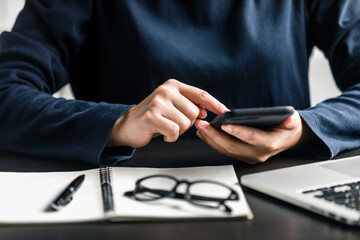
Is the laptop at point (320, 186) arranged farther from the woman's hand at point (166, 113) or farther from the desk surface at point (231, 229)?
the woman's hand at point (166, 113)

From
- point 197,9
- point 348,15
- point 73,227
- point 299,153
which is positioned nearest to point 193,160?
point 299,153

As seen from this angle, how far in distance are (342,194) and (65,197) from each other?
0.33 metres

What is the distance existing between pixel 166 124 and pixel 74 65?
0.52 m

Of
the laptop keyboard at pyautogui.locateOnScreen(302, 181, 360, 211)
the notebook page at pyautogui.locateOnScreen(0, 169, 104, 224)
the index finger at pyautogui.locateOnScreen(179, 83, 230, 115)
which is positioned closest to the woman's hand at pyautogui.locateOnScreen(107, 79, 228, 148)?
the index finger at pyautogui.locateOnScreen(179, 83, 230, 115)

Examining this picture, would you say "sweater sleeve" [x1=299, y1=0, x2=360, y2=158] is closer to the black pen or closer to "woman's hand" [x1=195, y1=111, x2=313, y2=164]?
"woman's hand" [x1=195, y1=111, x2=313, y2=164]

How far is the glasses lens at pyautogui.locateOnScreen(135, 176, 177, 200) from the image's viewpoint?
0.54 m

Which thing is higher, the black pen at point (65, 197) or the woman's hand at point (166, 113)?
the woman's hand at point (166, 113)

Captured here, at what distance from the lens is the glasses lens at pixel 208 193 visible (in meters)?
0.52

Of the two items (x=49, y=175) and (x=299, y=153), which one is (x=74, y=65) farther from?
(x=299, y=153)

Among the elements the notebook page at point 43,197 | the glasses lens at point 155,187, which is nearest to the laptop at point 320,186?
the glasses lens at point 155,187

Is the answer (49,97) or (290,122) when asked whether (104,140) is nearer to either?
(49,97)

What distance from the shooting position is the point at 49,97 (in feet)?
2.75

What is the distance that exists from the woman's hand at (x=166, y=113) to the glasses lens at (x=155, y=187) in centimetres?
10

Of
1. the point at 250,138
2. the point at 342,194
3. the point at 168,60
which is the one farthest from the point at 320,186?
the point at 168,60
